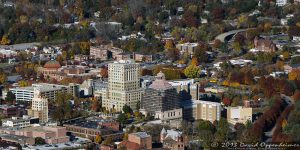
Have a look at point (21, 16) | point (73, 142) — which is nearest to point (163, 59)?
point (21, 16)

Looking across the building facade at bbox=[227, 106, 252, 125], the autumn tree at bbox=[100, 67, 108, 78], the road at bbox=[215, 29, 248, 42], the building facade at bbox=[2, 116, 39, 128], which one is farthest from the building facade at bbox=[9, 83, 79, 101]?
the road at bbox=[215, 29, 248, 42]

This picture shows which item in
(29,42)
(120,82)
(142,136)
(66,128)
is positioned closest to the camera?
(142,136)

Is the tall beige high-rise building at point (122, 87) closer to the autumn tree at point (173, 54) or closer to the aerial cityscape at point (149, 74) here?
the aerial cityscape at point (149, 74)

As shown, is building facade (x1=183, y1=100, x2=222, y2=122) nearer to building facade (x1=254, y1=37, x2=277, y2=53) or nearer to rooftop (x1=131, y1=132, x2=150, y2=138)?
rooftop (x1=131, y1=132, x2=150, y2=138)

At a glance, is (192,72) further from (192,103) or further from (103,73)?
(192,103)

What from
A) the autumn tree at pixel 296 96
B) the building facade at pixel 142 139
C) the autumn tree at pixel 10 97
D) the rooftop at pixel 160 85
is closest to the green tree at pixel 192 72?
the autumn tree at pixel 296 96

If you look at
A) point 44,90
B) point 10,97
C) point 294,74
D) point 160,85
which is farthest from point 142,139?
point 294,74

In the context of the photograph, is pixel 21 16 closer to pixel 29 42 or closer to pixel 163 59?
pixel 29 42
